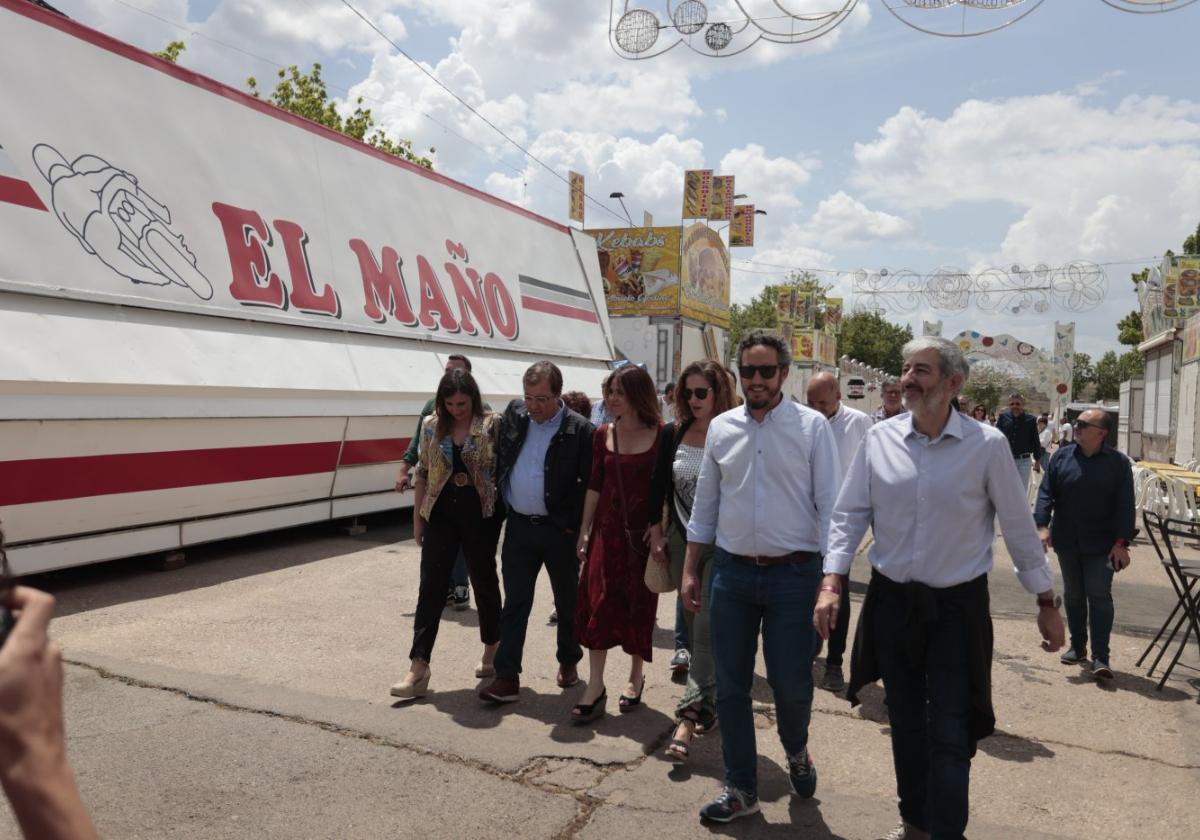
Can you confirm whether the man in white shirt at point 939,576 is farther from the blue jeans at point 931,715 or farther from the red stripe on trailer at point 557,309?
the red stripe on trailer at point 557,309

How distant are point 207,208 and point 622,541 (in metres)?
5.41

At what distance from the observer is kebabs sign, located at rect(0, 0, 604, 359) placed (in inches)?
267

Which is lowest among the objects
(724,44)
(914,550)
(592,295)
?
(914,550)

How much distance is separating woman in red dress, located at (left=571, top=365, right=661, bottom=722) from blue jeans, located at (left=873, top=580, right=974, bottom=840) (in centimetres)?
163

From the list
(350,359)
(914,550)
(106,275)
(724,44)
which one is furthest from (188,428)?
(724,44)

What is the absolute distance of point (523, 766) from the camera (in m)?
4.14

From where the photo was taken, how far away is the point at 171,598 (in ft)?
22.9

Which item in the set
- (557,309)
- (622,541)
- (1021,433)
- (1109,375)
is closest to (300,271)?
(622,541)

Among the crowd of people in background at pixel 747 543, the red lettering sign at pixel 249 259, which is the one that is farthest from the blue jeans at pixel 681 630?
the red lettering sign at pixel 249 259

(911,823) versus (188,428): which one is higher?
(188,428)

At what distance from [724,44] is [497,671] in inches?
307

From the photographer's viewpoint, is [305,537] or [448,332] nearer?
[305,537]

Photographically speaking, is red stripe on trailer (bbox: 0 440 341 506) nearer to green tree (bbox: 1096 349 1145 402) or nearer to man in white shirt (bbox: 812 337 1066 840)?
man in white shirt (bbox: 812 337 1066 840)

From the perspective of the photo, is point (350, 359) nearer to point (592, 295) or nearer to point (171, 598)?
point (171, 598)
